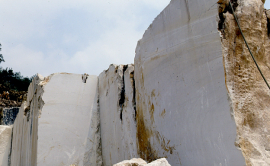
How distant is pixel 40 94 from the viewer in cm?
340

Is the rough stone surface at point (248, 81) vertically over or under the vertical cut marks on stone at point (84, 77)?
under

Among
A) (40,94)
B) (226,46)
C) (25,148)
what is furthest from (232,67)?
(25,148)

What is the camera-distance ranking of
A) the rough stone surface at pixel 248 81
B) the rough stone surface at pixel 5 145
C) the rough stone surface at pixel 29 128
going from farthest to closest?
the rough stone surface at pixel 5 145
the rough stone surface at pixel 29 128
the rough stone surface at pixel 248 81

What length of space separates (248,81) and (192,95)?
380 millimetres

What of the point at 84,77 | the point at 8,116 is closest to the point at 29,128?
the point at 84,77

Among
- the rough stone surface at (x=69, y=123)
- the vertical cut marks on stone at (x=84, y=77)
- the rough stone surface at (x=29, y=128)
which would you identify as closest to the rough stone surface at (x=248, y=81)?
the rough stone surface at (x=69, y=123)

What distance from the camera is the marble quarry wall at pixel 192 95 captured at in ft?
5.18

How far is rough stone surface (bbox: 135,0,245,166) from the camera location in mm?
1585

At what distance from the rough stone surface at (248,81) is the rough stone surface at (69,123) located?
2249mm

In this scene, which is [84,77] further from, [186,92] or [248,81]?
[248,81]

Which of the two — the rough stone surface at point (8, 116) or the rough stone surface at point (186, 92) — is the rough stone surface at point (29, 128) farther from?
the rough stone surface at point (8, 116)

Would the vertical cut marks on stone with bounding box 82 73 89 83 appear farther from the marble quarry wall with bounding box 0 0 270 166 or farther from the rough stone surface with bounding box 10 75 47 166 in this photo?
the marble quarry wall with bounding box 0 0 270 166

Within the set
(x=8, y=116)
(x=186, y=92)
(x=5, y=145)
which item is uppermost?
(x=8, y=116)

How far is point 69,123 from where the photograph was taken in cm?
340
